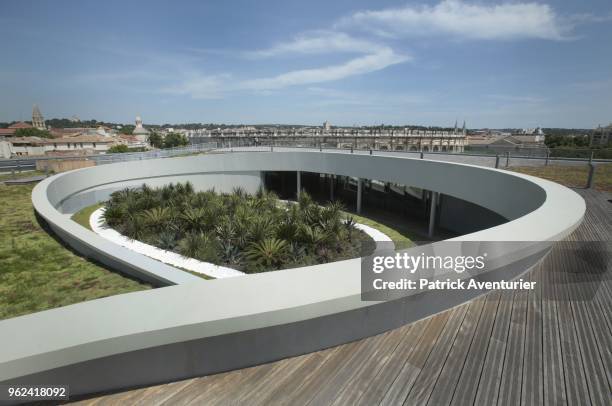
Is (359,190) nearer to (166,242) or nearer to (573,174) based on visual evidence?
(573,174)

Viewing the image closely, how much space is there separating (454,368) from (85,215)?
48.4 feet

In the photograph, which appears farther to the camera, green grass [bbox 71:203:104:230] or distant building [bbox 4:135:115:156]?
distant building [bbox 4:135:115:156]

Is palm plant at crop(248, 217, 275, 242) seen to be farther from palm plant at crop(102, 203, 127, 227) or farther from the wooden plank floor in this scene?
the wooden plank floor

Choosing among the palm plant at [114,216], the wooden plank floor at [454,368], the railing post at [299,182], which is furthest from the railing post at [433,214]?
the palm plant at [114,216]

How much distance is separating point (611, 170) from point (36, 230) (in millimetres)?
19883

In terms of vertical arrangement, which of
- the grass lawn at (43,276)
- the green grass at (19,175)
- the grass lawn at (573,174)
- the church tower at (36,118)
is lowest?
the grass lawn at (43,276)

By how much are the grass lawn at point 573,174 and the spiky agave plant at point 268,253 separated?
10.9m

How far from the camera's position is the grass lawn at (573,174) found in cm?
1116

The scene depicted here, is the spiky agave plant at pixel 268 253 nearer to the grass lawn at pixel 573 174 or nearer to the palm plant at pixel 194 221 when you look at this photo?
the palm plant at pixel 194 221

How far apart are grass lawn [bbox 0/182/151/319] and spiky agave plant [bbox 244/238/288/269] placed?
382 cm

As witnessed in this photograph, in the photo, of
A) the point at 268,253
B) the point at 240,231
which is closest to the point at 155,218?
the point at 240,231

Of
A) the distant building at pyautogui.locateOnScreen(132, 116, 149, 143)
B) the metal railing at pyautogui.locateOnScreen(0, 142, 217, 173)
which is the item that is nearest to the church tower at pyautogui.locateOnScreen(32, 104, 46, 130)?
the distant building at pyautogui.locateOnScreen(132, 116, 149, 143)

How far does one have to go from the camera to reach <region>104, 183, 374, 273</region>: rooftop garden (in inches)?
363

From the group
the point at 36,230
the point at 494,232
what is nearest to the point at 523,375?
the point at 494,232
